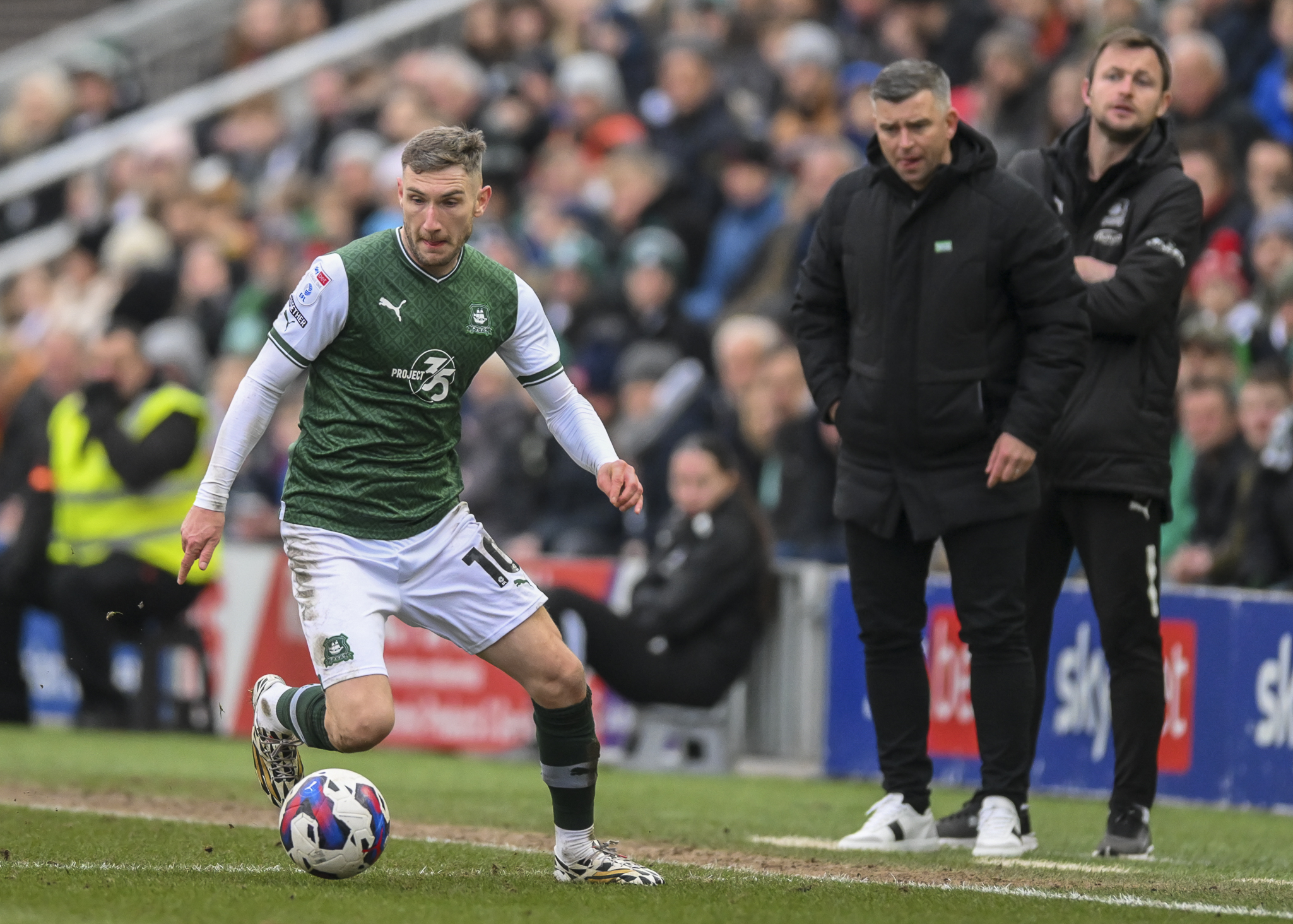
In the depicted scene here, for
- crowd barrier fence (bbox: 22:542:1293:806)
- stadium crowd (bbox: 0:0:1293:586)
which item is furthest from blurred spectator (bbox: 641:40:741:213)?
crowd barrier fence (bbox: 22:542:1293:806)

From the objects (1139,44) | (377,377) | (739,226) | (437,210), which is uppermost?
(739,226)

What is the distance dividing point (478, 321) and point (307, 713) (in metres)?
1.33

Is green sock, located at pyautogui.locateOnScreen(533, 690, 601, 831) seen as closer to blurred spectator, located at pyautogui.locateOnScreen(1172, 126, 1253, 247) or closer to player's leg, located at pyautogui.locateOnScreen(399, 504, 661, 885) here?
player's leg, located at pyautogui.locateOnScreen(399, 504, 661, 885)

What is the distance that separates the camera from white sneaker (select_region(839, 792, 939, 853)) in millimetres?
7797

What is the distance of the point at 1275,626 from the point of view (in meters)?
10.1

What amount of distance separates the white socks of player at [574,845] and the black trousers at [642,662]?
4.99m

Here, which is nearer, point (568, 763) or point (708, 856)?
point (568, 763)

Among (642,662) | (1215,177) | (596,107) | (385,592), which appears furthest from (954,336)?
(596,107)

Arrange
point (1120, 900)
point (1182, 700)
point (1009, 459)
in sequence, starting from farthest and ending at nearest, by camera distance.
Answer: point (1182, 700), point (1009, 459), point (1120, 900)

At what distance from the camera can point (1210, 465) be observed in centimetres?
1093

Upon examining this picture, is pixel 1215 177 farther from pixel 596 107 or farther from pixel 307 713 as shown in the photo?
pixel 307 713

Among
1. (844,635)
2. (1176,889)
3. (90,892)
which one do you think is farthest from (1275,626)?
(90,892)

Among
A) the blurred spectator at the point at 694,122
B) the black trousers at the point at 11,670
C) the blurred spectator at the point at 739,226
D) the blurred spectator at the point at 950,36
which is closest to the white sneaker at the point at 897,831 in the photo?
the blurred spectator at the point at 739,226

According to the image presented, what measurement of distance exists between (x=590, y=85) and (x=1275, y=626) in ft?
29.9
